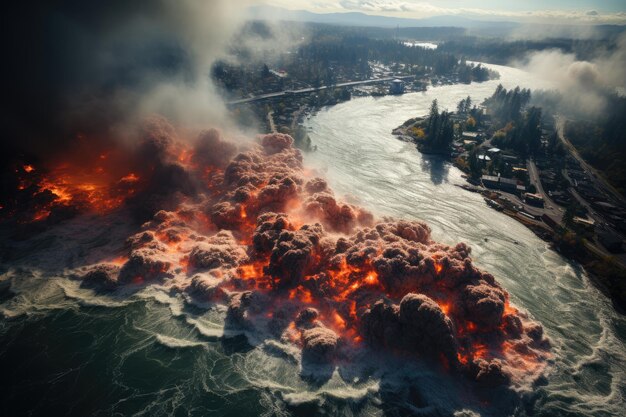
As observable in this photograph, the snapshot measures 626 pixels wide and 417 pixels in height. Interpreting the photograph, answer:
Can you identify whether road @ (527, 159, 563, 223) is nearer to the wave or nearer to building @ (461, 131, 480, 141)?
building @ (461, 131, 480, 141)

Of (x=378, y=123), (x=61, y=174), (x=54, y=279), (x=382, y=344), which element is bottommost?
(x=378, y=123)

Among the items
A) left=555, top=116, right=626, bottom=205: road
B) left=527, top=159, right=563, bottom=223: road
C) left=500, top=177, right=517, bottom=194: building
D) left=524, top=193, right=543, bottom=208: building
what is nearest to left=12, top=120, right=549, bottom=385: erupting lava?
left=527, top=159, right=563, bottom=223: road

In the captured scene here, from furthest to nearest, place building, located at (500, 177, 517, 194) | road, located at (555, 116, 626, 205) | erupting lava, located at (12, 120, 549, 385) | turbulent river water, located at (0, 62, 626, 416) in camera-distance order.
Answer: road, located at (555, 116, 626, 205) → building, located at (500, 177, 517, 194) → erupting lava, located at (12, 120, 549, 385) → turbulent river water, located at (0, 62, 626, 416)

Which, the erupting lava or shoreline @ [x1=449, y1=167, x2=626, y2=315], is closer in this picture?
the erupting lava

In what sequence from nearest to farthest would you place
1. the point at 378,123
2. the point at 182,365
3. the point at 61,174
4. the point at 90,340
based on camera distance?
the point at 182,365 → the point at 90,340 → the point at 61,174 → the point at 378,123

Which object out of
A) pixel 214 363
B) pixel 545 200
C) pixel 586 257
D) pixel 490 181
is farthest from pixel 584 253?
pixel 214 363

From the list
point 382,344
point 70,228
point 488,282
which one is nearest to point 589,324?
point 488,282

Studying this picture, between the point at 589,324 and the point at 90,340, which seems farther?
the point at 589,324

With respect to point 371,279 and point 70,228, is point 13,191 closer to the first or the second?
point 70,228
